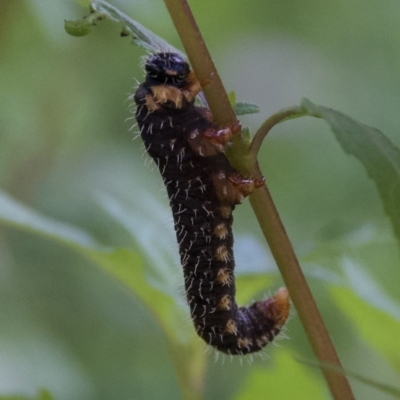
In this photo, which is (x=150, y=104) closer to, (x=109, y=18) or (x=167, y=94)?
(x=167, y=94)

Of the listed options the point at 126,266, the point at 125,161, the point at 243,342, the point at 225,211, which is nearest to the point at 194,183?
the point at 225,211

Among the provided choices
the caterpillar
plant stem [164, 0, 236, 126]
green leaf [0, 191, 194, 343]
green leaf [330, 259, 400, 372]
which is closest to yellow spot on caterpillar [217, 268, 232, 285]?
the caterpillar

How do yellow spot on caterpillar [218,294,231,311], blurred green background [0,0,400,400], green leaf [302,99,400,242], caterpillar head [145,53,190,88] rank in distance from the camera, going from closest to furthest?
green leaf [302,99,400,242], caterpillar head [145,53,190,88], yellow spot on caterpillar [218,294,231,311], blurred green background [0,0,400,400]

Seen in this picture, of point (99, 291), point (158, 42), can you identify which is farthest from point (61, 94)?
point (158, 42)

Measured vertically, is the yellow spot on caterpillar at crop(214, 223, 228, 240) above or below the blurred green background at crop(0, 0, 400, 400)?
below

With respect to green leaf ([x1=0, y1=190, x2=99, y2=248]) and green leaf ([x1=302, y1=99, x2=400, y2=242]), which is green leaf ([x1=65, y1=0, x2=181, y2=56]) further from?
green leaf ([x1=0, y1=190, x2=99, y2=248])

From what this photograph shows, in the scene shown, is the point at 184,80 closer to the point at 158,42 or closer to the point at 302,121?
the point at 158,42

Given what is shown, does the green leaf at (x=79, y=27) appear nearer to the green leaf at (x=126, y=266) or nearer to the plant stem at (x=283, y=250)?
the plant stem at (x=283, y=250)

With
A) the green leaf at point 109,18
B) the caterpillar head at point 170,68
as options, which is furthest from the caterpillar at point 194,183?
the green leaf at point 109,18
